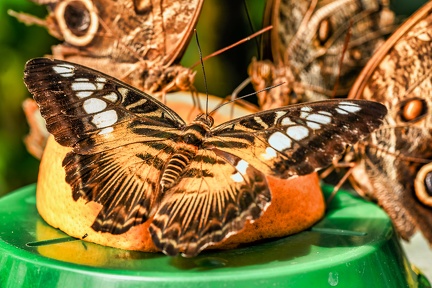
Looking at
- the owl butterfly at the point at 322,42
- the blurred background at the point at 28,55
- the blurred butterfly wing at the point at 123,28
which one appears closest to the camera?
the blurred butterfly wing at the point at 123,28

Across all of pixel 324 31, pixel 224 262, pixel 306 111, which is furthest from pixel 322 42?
pixel 224 262

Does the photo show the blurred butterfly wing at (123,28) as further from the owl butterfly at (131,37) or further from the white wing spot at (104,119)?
the white wing spot at (104,119)

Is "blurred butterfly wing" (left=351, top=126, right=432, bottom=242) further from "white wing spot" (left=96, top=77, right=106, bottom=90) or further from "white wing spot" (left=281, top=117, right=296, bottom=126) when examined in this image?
"white wing spot" (left=96, top=77, right=106, bottom=90)

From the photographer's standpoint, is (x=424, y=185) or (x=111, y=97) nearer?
(x=111, y=97)

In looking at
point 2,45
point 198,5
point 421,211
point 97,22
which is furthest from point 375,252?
point 2,45

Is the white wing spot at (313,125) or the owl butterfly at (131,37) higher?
the owl butterfly at (131,37)

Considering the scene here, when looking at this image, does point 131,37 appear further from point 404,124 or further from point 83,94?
point 404,124

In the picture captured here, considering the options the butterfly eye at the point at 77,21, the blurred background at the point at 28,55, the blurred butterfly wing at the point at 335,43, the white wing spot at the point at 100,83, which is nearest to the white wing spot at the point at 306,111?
the white wing spot at the point at 100,83
